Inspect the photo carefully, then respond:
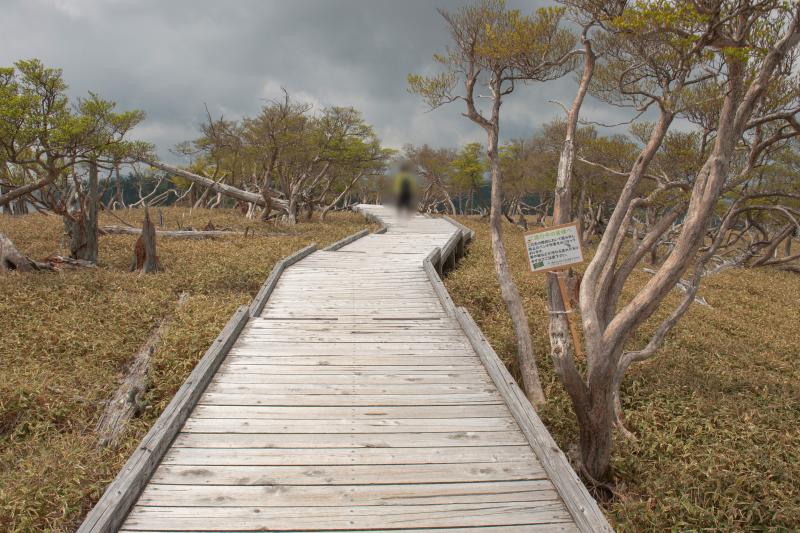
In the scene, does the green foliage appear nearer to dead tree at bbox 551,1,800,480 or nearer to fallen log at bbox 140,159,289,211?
fallen log at bbox 140,159,289,211

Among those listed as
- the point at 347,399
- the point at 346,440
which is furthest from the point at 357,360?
the point at 346,440

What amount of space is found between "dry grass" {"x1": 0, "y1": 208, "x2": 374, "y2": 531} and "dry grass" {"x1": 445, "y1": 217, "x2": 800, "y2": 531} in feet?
15.4

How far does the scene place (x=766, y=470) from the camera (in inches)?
191

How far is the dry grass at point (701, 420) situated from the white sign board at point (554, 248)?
1899mm

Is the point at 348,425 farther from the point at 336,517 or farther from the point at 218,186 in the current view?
the point at 218,186

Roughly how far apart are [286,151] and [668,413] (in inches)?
754

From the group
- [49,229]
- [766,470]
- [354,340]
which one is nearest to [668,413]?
[766,470]

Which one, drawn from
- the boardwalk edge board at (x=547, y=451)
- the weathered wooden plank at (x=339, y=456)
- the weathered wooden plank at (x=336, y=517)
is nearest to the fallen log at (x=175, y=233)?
the boardwalk edge board at (x=547, y=451)

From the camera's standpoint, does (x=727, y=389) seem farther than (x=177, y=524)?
Yes

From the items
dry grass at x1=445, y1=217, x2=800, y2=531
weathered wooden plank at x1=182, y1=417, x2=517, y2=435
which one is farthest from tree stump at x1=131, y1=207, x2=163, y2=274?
weathered wooden plank at x1=182, y1=417, x2=517, y2=435

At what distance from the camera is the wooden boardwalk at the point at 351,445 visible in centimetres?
312

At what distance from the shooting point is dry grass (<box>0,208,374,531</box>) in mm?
4094

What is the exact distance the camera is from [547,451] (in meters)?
3.69

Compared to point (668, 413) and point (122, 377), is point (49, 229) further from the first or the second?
point (668, 413)
